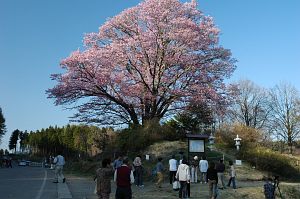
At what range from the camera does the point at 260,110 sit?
2552 inches

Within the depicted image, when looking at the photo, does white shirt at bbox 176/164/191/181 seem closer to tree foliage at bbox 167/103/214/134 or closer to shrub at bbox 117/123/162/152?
shrub at bbox 117/123/162/152

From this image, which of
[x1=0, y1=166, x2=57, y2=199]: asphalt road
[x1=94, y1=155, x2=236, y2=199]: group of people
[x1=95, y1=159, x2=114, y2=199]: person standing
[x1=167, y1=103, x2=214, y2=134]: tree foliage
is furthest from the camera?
[x1=167, y1=103, x2=214, y2=134]: tree foliage

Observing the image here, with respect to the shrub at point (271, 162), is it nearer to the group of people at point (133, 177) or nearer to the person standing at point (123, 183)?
the group of people at point (133, 177)

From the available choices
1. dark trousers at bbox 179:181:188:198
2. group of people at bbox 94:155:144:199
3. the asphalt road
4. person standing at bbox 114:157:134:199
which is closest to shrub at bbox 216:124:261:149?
the asphalt road

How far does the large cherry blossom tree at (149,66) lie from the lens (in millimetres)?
33906

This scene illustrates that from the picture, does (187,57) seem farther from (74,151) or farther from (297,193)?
(74,151)

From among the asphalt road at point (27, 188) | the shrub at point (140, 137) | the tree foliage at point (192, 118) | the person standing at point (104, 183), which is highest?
the tree foliage at point (192, 118)

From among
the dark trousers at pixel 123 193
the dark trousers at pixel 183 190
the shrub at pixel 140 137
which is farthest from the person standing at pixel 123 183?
the shrub at pixel 140 137

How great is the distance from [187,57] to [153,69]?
122 inches

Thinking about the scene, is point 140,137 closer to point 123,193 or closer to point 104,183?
point 104,183

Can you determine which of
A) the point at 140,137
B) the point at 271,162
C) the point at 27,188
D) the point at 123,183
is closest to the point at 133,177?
the point at 123,183

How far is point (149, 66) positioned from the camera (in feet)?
113

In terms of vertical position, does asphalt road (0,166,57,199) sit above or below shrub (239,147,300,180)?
below

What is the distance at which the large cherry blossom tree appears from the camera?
111 ft
